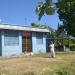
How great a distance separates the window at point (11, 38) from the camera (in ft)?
98.3

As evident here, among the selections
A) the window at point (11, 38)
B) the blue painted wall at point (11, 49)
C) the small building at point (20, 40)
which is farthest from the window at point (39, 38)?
the window at point (11, 38)

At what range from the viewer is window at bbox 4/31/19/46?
2997cm

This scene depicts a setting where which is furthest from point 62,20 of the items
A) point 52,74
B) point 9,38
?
point 52,74

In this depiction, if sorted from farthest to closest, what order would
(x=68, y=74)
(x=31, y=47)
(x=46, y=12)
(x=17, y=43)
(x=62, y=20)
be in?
1. (x=62, y=20)
2. (x=31, y=47)
3. (x=17, y=43)
4. (x=68, y=74)
5. (x=46, y=12)

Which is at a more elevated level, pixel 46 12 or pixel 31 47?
pixel 46 12

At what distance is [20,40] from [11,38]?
1.80 m

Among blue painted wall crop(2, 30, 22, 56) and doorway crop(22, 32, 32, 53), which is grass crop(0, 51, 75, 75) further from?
doorway crop(22, 32, 32, 53)

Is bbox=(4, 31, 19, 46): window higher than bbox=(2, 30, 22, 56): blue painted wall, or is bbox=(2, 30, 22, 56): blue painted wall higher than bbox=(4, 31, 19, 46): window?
bbox=(4, 31, 19, 46): window

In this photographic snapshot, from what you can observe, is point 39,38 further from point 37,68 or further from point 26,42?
point 37,68

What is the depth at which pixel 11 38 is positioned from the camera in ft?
101

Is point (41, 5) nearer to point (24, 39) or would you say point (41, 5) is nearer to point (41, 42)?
point (24, 39)

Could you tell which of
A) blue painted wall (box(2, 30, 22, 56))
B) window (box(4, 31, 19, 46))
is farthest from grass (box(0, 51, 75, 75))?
window (box(4, 31, 19, 46))

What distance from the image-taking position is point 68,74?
1339 centimetres

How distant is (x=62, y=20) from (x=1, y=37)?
13.2m
